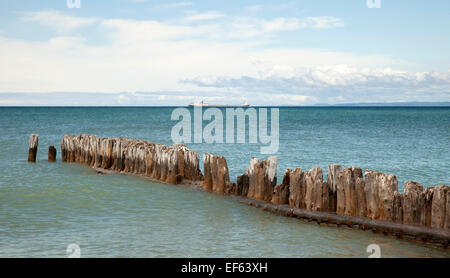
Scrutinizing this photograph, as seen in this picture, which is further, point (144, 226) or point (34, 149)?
point (34, 149)

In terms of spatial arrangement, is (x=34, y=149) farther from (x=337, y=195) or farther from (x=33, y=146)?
(x=337, y=195)

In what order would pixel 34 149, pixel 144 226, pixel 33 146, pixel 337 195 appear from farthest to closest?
pixel 34 149 → pixel 33 146 → pixel 337 195 → pixel 144 226

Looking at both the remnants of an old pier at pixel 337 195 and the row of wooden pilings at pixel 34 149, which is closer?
the remnants of an old pier at pixel 337 195

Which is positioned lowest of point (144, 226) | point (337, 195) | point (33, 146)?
point (144, 226)

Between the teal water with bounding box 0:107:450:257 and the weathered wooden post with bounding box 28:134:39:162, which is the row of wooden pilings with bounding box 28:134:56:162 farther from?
the teal water with bounding box 0:107:450:257

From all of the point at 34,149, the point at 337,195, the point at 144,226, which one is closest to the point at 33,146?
the point at 34,149

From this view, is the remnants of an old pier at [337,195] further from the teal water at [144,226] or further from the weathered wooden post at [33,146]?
the weathered wooden post at [33,146]

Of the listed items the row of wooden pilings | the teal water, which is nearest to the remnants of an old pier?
the teal water

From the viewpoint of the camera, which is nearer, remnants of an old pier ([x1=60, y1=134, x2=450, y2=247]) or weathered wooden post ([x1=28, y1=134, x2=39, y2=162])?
remnants of an old pier ([x1=60, y1=134, x2=450, y2=247])

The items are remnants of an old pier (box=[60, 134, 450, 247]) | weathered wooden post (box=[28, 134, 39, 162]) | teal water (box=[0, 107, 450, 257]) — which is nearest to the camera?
teal water (box=[0, 107, 450, 257])

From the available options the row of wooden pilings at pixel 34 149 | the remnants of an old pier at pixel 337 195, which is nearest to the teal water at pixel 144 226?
the remnants of an old pier at pixel 337 195

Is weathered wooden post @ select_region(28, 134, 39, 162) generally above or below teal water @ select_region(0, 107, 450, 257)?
above
